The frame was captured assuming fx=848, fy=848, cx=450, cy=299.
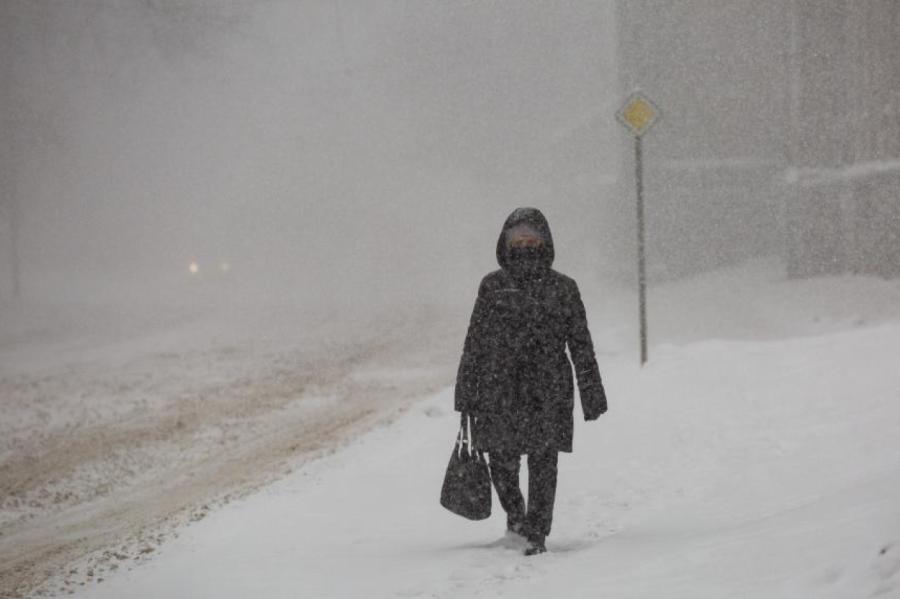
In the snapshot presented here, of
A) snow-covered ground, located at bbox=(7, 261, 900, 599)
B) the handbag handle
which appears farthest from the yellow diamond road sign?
the handbag handle

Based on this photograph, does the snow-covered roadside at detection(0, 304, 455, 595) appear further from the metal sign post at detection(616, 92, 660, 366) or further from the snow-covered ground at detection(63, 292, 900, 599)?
the metal sign post at detection(616, 92, 660, 366)

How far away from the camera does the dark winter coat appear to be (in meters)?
4.64

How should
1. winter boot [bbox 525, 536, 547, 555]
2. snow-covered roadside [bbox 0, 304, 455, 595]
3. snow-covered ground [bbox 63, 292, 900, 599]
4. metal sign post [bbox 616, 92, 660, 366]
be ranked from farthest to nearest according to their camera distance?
1. metal sign post [bbox 616, 92, 660, 366]
2. snow-covered roadside [bbox 0, 304, 455, 595]
3. winter boot [bbox 525, 536, 547, 555]
4. snow-covered ground [bbox 63, 292, 900, 599]

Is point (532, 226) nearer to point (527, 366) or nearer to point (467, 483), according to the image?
point (527, 366)

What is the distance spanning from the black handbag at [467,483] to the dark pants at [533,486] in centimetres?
7

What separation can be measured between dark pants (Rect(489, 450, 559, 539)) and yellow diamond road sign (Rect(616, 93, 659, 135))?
21.8 feet

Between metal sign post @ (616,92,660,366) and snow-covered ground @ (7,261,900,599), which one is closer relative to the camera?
snow-covered ground @ (7,261,900,599)

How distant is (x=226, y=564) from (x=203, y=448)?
14.9 ft

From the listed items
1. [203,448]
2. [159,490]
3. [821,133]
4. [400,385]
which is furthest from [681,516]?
[821,133]

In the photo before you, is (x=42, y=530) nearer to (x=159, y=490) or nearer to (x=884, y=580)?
(x=159, y=490)

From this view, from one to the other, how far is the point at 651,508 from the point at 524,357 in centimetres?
162

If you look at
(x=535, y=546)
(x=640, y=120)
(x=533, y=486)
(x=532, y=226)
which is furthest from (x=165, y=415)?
(x=532, y=226)

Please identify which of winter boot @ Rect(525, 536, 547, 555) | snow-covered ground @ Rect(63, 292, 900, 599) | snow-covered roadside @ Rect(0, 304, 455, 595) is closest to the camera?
snow-covered ground @ Rect(63, 292, 900, 599)

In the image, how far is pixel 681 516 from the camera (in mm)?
5070
